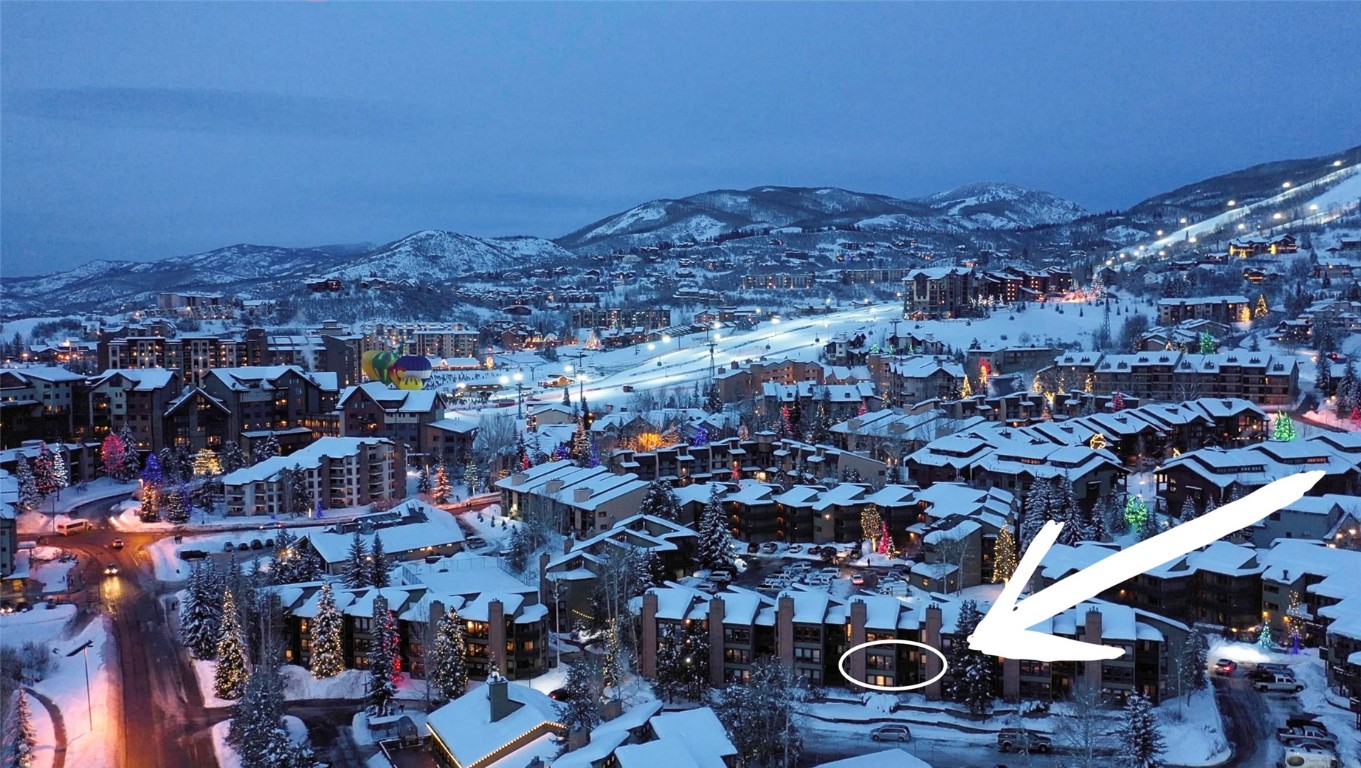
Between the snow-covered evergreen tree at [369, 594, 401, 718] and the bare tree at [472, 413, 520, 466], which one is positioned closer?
the snow-covered evergreen tree at [369, 594, 401, 718]

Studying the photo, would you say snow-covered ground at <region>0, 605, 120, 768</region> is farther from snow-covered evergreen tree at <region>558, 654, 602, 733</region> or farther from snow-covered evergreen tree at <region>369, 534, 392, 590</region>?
snow-covered evergreen tree at <region>558, 654, 602, 733</region>

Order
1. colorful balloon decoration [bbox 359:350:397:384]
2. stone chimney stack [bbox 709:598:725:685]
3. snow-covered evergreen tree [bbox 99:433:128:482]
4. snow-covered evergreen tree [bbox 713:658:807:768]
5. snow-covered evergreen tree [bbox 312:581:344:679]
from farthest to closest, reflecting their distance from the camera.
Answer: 1. colorful balloon decoration [bbox 359:350:397:384]
2. snow-covered evergreen tree [bbox 99:433:128:482]
3. snow-covered evergreen tree [bbox 312:581:344:679]
4. stone chimney stack [bbox 709:598:725:685]
5. snow-covered evergreen tree [bbox 713:658:807:768]

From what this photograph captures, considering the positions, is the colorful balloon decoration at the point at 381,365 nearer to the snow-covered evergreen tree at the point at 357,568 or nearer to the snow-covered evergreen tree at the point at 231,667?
the snow-covered evergreen tree at the point at 357,568

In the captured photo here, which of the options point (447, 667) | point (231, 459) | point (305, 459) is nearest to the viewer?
point (447, 667)

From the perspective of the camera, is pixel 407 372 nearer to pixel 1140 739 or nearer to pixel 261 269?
pixel 1140 739


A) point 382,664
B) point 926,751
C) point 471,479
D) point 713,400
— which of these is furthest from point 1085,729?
point 713,400

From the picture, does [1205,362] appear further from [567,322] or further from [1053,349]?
[567,322]

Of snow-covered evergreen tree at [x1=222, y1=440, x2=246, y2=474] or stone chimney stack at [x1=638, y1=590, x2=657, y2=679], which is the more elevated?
snow-covered evergreen tree at [x1=222, y1=440, x2=246, y2=474]

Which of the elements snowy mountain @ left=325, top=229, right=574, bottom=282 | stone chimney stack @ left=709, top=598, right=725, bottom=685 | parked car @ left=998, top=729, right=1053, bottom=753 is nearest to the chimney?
stone chimney stack @ left=709, top=598, right=725, bottom=685
